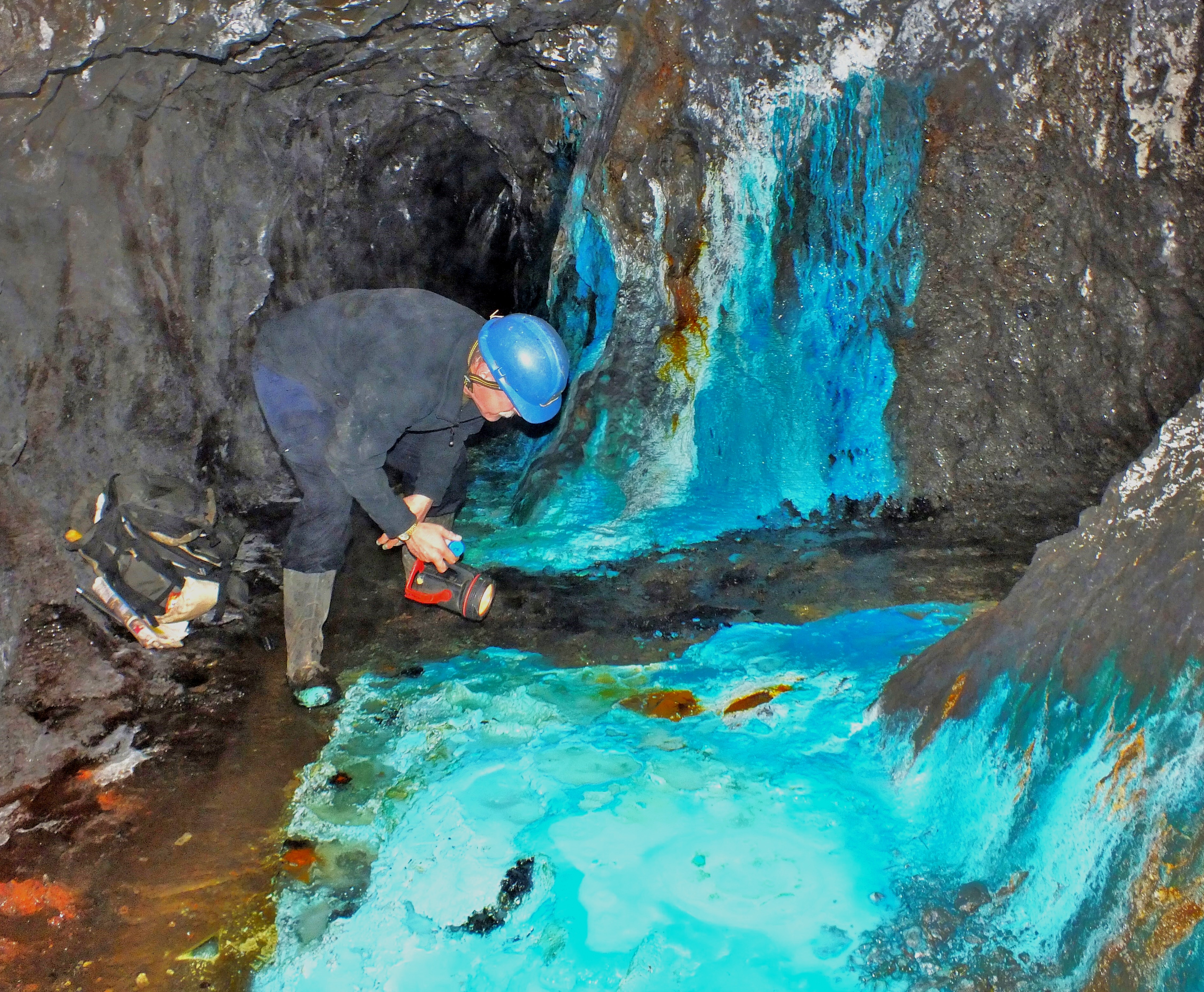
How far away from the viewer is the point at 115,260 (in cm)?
504

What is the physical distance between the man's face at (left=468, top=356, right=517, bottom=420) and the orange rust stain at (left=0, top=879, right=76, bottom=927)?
6.33 ft

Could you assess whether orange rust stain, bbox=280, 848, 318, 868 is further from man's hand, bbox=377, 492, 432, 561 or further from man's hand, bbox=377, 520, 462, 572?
man's hand, bbox=377, 492, 432, 561

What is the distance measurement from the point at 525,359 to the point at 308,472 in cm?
103

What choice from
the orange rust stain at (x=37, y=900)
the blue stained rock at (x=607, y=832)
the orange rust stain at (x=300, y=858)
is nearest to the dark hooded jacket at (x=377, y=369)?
the blue stained rock at (x=607, y=832)

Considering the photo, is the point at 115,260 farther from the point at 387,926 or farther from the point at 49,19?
the point at 387,926

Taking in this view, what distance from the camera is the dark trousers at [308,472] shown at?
3.74m

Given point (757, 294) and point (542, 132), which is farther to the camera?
point (542, 132)

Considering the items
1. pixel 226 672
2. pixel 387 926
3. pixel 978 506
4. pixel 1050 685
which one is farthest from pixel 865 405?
pixel 387 926

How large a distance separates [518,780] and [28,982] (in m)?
1.41

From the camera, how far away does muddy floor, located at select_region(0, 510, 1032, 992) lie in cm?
268

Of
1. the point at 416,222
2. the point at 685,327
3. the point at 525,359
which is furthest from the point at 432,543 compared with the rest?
the point at 416,222

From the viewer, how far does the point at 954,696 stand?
298cm

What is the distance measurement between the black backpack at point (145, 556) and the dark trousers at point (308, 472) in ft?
1.52

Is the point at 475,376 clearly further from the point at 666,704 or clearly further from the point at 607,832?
the point at 607,832
